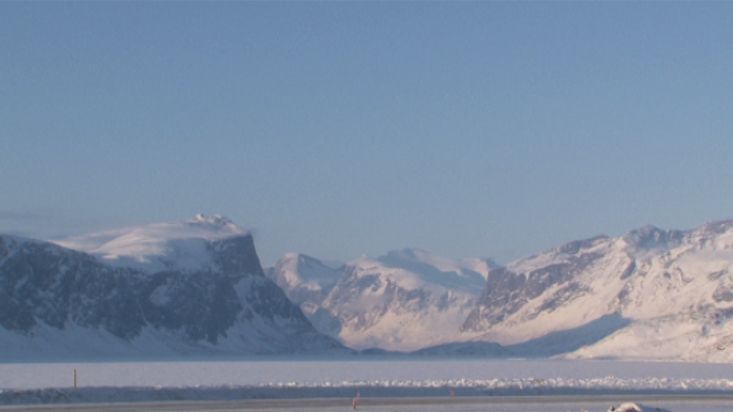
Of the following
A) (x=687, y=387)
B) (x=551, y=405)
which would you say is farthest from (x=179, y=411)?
(x=687, y=387)

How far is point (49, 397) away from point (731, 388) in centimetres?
6702

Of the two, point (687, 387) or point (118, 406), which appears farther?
point (687, 387)

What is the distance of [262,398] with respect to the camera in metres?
103

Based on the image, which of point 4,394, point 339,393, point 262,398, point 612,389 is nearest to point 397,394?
point 339,393

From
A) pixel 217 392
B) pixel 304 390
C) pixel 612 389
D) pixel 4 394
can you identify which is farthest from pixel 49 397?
pixel 612 389

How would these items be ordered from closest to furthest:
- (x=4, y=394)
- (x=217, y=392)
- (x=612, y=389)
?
(x=4, y=394)
(x=217, y=392)
(x=612, y=389)

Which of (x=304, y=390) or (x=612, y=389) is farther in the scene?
(x=612, y=389)

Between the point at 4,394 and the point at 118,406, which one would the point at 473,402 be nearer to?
the point at 118,406

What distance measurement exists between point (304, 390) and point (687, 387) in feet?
134

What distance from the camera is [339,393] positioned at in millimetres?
108750

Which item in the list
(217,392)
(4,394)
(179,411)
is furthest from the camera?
(217,392)

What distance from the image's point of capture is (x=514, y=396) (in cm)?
10931

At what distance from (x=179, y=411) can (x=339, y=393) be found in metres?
23.6

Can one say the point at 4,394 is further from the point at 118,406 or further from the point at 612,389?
the point at 612,389
